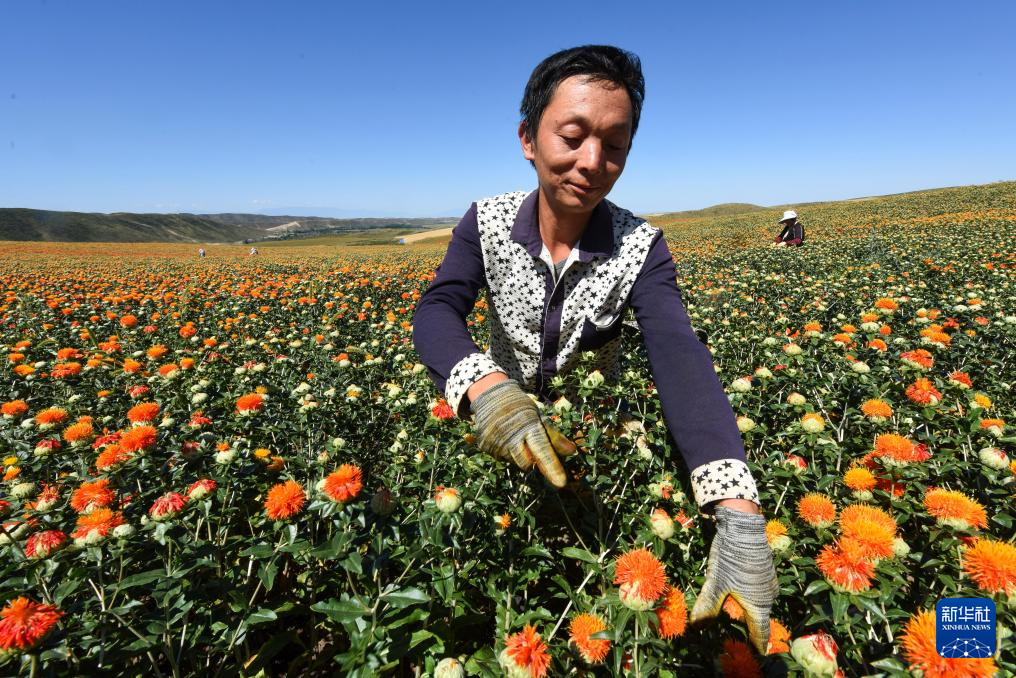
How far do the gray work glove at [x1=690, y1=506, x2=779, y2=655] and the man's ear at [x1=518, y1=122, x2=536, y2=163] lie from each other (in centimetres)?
139

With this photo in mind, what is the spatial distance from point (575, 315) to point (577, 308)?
0.04m

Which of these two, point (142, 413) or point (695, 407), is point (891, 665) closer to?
point (695, 407)

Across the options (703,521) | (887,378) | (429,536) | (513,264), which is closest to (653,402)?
(703,521)

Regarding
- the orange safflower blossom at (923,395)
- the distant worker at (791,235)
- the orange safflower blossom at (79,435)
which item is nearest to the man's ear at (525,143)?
the orange safflower blossom at (923,395)

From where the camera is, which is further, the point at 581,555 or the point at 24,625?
the point at 581,555

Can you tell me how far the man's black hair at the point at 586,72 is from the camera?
1.41 metres

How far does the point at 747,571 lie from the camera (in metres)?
0.98

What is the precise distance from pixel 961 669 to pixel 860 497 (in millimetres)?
717

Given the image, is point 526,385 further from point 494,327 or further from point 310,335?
point 310,335

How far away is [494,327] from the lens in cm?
229

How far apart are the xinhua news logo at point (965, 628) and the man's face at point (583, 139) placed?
143 centimetres

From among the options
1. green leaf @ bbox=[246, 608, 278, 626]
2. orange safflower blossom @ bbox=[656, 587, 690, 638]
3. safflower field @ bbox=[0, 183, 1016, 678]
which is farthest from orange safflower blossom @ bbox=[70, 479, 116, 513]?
orange safflower blossom @ bbox=[656, 587, 690, 638]

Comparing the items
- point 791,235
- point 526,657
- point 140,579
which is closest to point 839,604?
point 526,657

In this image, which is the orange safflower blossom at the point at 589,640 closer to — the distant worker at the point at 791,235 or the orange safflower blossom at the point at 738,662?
the orange safflower blossom at the point at 738,662
